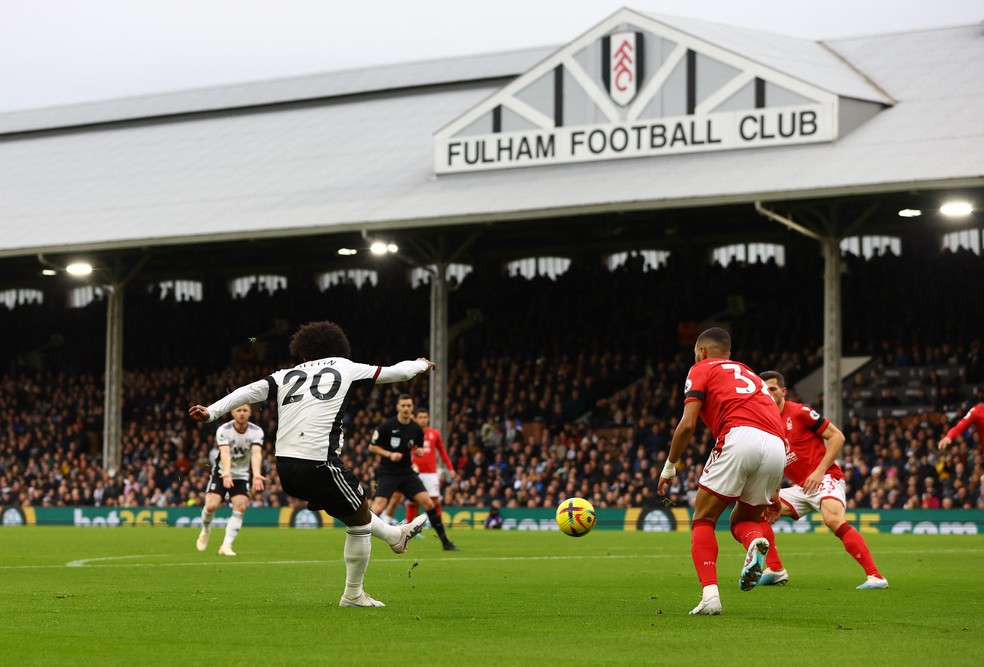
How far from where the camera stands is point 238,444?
68.2ft

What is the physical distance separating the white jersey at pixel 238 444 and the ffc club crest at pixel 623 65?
57.7 ft

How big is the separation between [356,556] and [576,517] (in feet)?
8.66

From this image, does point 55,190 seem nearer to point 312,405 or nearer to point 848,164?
point 848,164

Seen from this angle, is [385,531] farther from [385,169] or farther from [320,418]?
[385,169]

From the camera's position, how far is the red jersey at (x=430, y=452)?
24234mm

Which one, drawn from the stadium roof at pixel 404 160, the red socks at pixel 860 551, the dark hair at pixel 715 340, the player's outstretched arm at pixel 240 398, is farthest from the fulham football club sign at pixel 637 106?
the player's outstretched arm at pixel 240 398

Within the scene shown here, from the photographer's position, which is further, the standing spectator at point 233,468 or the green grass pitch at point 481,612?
the standing spectator at point 233,468

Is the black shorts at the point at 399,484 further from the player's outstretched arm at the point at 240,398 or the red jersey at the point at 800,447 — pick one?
the player's outstretched arm at the point at 240,398

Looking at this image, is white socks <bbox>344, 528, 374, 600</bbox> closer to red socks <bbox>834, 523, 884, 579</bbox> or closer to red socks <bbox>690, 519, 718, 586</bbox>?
red socks <bbox>690, 519, 718, 586</bbox>

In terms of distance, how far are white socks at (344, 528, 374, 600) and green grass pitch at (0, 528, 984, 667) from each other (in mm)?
278

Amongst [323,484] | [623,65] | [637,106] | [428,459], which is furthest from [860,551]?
[623,65]

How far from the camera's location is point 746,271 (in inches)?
1563

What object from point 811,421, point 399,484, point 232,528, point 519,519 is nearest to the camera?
point 811,421

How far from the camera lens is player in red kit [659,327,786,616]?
10.5 meters
